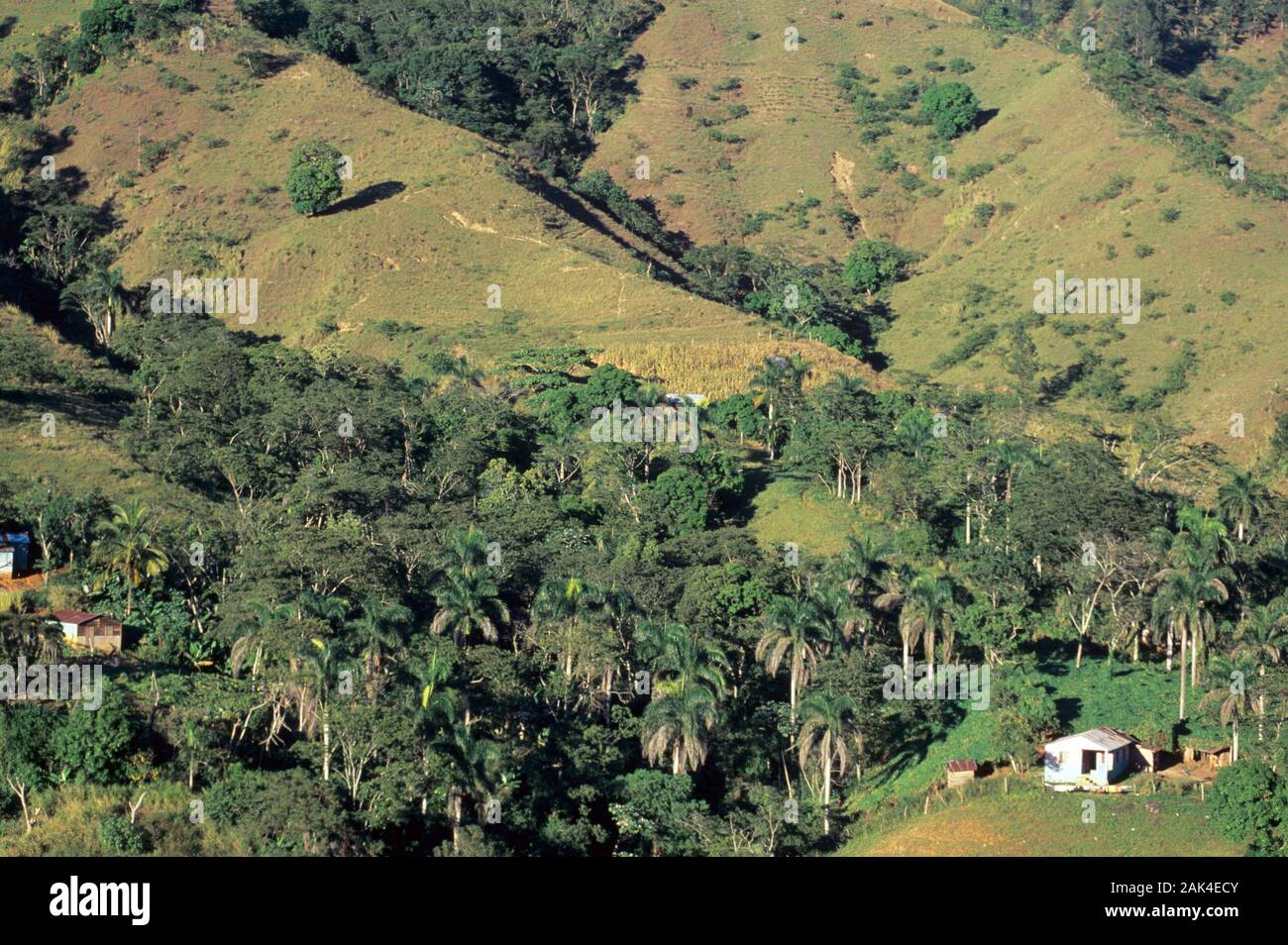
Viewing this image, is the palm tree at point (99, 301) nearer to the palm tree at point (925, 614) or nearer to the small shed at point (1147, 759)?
the palm tree at point (925, 614)

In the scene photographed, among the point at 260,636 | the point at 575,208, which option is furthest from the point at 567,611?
the point at 575,208

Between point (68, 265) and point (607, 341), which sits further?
point (68, 265)

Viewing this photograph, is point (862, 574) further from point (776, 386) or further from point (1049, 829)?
point (776, 386)

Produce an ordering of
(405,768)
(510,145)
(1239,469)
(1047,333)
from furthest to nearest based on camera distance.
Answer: (510,145), (1047,333), (1239,469), (405,768)

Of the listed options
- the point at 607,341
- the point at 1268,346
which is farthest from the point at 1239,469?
the point at 607,341

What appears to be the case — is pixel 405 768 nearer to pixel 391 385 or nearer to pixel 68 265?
pixel 391 385

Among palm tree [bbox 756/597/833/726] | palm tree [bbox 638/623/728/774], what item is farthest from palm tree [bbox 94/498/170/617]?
palm tree [bbox 756/597/833/726]

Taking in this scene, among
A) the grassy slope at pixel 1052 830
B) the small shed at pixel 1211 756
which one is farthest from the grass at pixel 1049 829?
the small shed at pixel 1211 756
